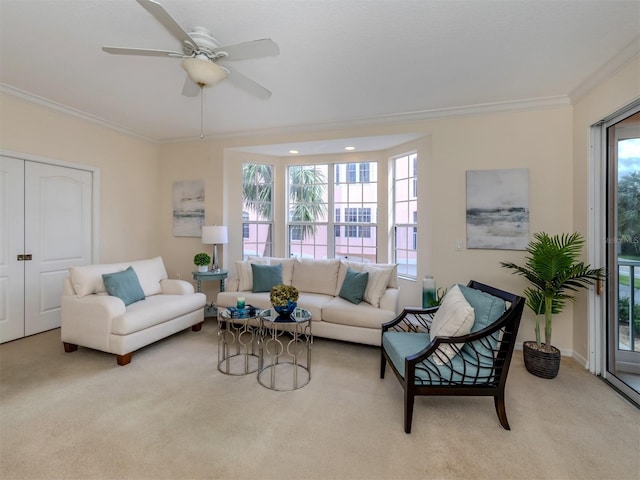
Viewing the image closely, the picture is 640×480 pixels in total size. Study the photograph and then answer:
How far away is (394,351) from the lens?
2.26m

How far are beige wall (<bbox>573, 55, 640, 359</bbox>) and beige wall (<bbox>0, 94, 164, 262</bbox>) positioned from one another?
5.72 m

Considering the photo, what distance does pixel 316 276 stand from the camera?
399cm

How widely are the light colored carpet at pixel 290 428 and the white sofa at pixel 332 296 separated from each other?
0.50m

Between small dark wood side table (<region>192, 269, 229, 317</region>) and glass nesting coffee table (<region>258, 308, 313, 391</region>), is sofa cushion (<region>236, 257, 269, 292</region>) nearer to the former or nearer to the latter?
small dark wood side table (<region>192, 269, 229, 317</region>)

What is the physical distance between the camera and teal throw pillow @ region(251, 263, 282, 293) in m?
3.89

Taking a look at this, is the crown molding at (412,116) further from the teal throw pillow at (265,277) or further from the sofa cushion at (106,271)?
the sofa cushion at (106,271)

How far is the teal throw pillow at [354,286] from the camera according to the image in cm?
346

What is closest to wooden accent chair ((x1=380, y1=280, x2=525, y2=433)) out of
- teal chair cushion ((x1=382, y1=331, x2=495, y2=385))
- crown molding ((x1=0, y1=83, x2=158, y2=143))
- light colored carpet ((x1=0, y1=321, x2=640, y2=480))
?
teal chair cushion ((x1=382, y1=331, x2=495, y2=385))

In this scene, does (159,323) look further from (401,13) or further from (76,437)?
(401,13)

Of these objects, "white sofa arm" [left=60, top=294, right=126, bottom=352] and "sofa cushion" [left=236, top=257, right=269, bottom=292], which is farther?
"sofa cushion" [left=236, top=257, right=269, bottom=292]

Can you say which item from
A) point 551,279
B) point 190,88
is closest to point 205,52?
point 190,88

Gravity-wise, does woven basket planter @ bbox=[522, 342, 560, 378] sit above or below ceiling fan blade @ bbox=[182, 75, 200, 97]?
below

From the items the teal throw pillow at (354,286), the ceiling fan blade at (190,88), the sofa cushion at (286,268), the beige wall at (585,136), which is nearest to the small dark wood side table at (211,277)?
the sofa cushion at (286,268)

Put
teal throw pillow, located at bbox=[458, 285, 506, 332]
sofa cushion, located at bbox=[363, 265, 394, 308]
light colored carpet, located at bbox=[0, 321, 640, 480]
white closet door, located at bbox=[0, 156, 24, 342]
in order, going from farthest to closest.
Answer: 1. sofa cushion, located at bbox=[363, 265, 394, 308]
2. white closet door, located at bbox=[0, 156, 24, 342]
3. teal throw pillow, located at bbox=[458, 285, 506, 332]
4. light colored carpet, located at bbox=[0, 321, 640, 480]
